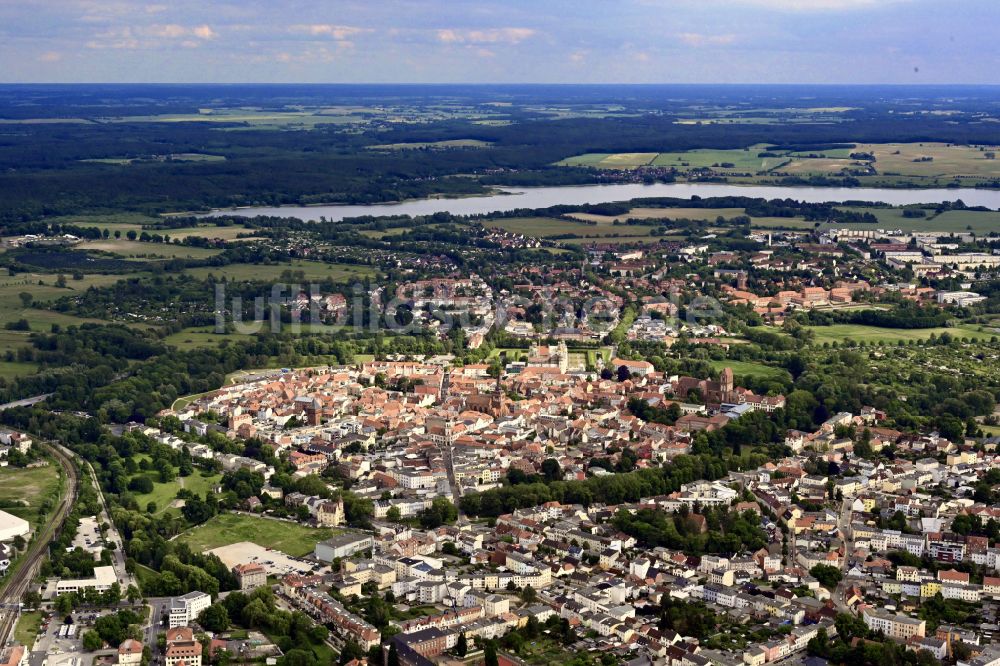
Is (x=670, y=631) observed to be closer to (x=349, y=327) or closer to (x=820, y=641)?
(x=820, y=641)

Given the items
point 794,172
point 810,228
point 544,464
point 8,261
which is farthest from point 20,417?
point 794,172

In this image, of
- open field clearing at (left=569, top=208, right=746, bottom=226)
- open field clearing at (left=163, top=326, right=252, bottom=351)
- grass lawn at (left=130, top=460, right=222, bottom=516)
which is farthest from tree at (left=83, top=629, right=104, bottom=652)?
open field clearing at (left=569, top=208, right=746, bottom=226)

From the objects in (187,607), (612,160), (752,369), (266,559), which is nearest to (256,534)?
(266,559)

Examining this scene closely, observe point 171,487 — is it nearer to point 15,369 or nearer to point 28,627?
point 28,627

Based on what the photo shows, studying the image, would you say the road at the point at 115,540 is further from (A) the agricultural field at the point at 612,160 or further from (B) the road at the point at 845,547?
(A) the agricultural field at the point at 612,160

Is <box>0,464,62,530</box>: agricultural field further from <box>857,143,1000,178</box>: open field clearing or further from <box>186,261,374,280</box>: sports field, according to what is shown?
<box>857,143,1000,178</box>: open field clearing

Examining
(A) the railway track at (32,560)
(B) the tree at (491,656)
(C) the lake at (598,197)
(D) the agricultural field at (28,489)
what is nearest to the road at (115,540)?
(A) the railway track at (32,560)
